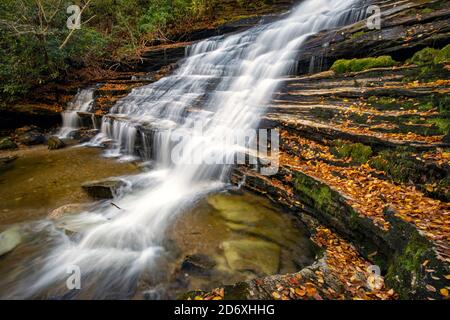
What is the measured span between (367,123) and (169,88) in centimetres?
937

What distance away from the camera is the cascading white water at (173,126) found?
16.9 feet

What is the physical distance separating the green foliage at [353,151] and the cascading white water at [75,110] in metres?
12.5

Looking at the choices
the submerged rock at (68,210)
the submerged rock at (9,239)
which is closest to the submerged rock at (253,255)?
the submerged rock at (68,210)

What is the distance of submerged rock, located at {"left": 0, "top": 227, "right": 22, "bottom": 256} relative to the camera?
5426mm

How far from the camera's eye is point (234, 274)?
4.50 meters

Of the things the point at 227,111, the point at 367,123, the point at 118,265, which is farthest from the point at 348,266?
the point at 227,111

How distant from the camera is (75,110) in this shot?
14.1 m

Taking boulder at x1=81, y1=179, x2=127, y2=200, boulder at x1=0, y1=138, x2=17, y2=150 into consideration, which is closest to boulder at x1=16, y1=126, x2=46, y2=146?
boulder at x1=0, y1=138, x2=17, y2=150

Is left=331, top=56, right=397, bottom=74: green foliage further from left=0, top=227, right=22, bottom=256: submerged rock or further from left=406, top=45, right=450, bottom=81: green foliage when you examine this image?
left=0, top=227, right=22, bottom=256: submerged rock

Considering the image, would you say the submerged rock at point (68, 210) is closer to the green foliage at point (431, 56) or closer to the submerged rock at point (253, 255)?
the submerged rock at point (253, 255)

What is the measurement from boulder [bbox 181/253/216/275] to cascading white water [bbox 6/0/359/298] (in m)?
0.56
